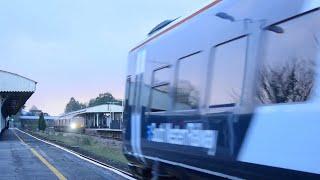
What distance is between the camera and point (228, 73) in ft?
22.1

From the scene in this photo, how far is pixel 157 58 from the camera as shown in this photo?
31.8ft

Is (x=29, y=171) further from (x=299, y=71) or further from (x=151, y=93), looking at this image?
(x=299, y=71)

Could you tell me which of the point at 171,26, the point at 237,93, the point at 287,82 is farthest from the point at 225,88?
the point at 171,26

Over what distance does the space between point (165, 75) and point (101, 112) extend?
92.2m

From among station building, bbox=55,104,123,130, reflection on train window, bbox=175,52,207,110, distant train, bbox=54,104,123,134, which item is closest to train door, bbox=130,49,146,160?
reflection on train window, bbox=175,52,207,110

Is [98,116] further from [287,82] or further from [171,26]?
[287,82]

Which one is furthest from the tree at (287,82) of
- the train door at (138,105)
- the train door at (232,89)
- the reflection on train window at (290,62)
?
the train door at (138,105)

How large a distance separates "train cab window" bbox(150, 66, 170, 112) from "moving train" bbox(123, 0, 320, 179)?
0.06ft

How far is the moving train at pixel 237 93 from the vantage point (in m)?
5.10

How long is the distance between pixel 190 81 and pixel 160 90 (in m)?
1.46

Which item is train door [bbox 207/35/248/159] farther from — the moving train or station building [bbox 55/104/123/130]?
station building [bbox 55/104/123/130]

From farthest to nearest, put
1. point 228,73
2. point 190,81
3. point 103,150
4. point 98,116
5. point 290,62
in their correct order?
1. point 98,116
2. point 103,150
3. point 190,81
4. point 228,73
5. point 290,62

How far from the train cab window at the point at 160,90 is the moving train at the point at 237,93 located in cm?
2

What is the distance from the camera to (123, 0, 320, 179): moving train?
16.7 ft
